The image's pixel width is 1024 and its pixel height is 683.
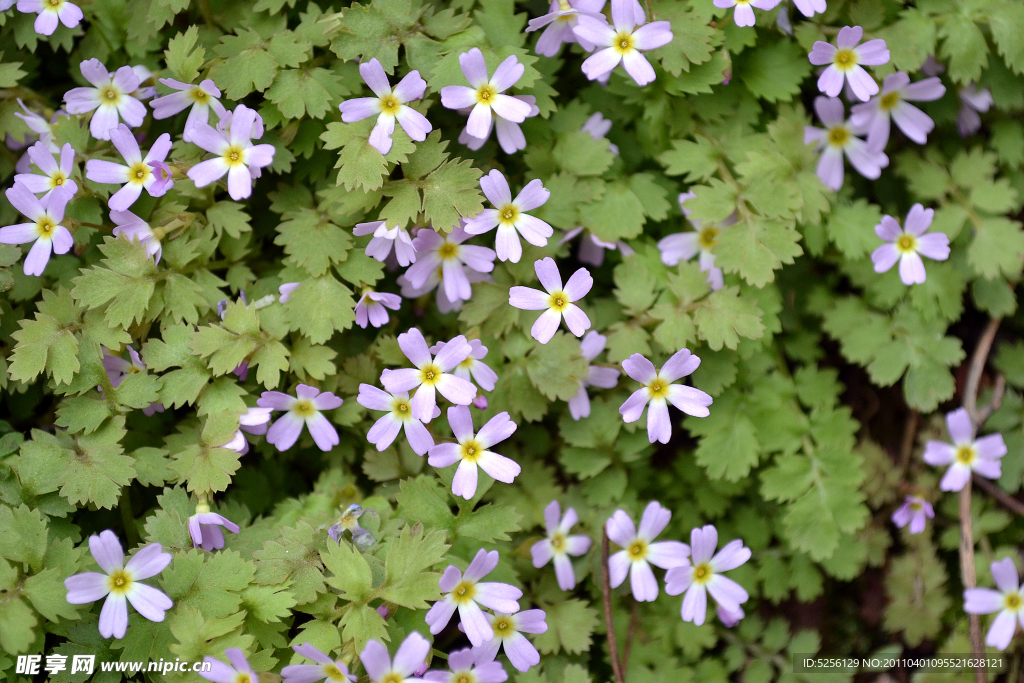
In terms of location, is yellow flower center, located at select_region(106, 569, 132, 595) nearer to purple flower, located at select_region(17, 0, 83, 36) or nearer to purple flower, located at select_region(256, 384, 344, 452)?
purple flower, located at select_region(256, 384, 344, 452)

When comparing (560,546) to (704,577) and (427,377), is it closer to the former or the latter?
(704,577)

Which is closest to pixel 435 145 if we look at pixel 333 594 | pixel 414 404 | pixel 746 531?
pixel 414 404

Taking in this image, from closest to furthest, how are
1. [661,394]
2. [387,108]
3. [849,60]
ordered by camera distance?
[387,108], [661,394], [849,60]

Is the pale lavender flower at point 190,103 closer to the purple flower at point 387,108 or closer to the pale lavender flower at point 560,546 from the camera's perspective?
the purple flower at point 387,108

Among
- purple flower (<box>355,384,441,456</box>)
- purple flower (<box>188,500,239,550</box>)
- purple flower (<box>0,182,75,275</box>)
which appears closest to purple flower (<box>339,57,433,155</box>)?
purple flower (<box>355,384,441,456</box>)

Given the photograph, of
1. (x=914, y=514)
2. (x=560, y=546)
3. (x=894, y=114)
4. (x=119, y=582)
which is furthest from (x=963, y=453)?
(x=119, y=582)

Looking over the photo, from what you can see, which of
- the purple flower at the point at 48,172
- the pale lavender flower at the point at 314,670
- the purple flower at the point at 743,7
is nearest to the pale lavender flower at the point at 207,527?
the pale lavender flower at the point at 314,670
